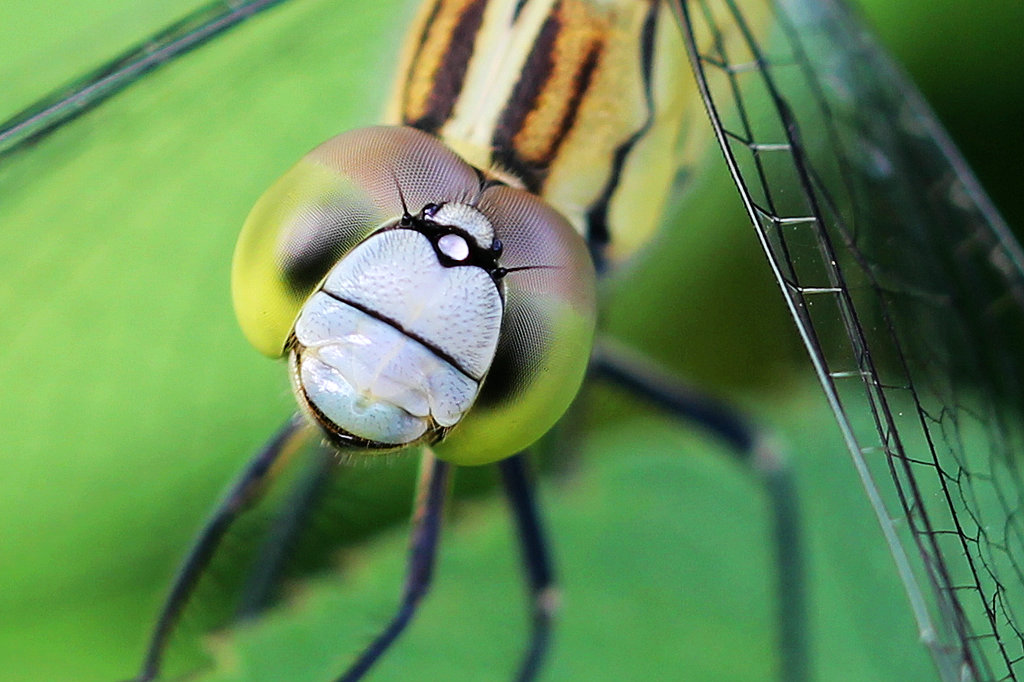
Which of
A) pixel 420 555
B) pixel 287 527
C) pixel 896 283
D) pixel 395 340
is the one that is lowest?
pixel 287 527

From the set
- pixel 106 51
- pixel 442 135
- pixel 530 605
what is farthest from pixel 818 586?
pixel 106 51

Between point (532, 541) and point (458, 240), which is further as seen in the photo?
point (532, 541)

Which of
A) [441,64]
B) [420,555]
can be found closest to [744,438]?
[420,555]

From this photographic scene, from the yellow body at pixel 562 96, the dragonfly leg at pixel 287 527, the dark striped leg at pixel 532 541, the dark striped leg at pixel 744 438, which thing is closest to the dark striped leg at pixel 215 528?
the dragonfly leg at pixel 287 527

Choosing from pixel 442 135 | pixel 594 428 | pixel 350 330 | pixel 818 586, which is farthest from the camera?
pixel 594 428

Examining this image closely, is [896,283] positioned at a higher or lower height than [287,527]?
higher

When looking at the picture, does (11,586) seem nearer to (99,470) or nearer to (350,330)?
(99,470)

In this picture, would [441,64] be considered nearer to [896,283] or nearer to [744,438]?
[896,283]
